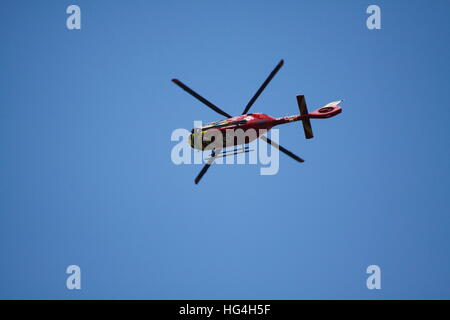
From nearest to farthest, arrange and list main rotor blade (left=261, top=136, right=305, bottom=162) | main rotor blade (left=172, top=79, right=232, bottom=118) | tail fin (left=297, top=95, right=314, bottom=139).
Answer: main rotor blade (left=172, top=79, right=232, bottom=118)
tail fin (left=297, top=95, right=314, bottom=139)
main rotor blade (left=261, top=136, right=305, bottom=162)

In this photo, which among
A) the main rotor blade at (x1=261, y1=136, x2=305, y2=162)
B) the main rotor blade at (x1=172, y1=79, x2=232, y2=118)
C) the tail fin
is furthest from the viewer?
the main rotor blade at (x1=261, y1=136, x2=305, y2=162)

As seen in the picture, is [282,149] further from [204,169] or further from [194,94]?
[194,94]

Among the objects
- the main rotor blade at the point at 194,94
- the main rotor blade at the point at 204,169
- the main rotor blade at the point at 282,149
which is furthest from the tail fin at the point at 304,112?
the main rotor blade at the point at 204,169

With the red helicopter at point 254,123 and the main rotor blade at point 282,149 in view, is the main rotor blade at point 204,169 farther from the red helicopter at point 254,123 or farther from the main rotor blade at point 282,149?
the main rotor blade at point 282,149

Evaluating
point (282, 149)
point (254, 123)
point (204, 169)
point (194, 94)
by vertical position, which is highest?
point (194, 94)

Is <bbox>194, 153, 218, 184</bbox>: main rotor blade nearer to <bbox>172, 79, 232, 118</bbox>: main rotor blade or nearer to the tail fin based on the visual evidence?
<bbox>172, 79, 232, 118</bbox>: main rotor blade

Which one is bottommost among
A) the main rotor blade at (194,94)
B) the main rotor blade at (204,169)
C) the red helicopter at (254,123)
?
the main rotor blade at (204,169)

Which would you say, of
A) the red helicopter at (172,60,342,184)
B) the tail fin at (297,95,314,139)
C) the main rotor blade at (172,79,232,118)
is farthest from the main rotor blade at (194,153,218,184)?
the tail fin at (297,95,314,139)

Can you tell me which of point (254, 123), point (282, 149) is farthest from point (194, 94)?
point (282, 149)

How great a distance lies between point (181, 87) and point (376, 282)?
17790mm

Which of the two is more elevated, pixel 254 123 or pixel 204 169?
pixel 254 123

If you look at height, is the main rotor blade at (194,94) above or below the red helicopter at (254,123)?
above
